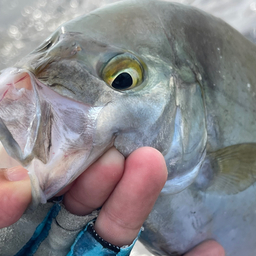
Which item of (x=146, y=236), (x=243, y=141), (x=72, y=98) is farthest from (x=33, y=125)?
(x=243, y=141)

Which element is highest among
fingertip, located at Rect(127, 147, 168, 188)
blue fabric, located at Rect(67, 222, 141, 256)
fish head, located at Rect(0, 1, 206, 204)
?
fish head, located at Rect(0, 1, 206, 204)

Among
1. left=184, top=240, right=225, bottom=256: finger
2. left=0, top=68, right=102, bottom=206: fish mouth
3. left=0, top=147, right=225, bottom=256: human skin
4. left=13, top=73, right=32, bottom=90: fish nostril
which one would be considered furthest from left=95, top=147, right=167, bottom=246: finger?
left=184, top=240, right=225, bottom=256: finger

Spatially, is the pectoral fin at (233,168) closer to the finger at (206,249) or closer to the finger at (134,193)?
the finger at (206,249)

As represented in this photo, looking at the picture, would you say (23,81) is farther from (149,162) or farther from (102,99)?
(149,162)

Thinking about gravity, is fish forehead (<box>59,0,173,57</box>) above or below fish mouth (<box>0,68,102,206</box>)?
above

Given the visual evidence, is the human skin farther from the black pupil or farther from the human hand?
the black pupil

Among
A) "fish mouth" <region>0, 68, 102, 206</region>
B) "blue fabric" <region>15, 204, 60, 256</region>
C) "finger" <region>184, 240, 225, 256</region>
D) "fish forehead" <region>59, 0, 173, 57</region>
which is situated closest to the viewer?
"fish mouth" <region>0, 68, 102, 206</region>

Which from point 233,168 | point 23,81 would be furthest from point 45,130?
point 233,168

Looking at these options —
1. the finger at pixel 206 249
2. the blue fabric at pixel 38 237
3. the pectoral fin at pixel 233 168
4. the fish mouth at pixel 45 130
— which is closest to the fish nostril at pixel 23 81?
the fish mouth at pixel 45 130
